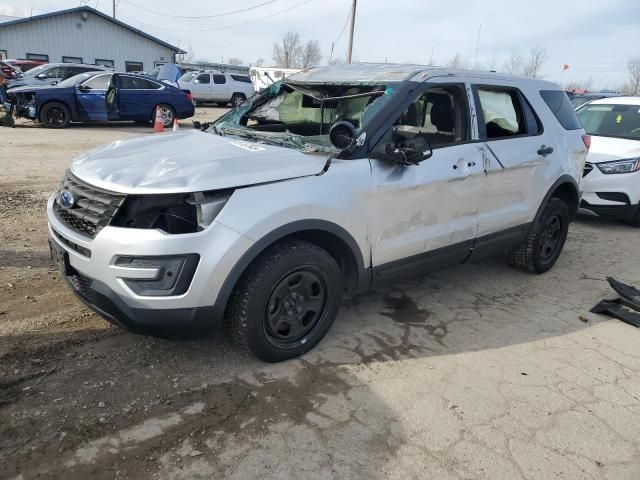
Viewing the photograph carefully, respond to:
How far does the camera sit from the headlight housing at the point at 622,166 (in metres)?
6.78

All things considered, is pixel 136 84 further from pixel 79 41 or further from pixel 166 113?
pixel 79 41

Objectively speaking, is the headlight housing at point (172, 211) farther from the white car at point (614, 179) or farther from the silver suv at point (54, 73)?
the silver suv at point (54, 73)

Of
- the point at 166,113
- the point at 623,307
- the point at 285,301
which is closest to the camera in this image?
the point at 285,301

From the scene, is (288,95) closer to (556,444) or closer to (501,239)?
(501,239)

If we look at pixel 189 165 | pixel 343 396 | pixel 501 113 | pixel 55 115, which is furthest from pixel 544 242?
pixel 55 115

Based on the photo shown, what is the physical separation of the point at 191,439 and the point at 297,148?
5.99 ft

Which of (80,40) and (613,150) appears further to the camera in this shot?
(80,40)

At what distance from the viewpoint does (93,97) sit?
1413cm

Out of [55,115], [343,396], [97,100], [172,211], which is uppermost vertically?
[97,100]

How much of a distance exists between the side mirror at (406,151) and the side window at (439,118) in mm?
443

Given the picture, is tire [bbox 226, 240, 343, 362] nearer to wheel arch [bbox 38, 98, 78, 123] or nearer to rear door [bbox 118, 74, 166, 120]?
wheel arch [bbox 38, 98, 78, 123]

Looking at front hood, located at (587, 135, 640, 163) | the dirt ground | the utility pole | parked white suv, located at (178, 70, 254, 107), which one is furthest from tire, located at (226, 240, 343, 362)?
the utility pole

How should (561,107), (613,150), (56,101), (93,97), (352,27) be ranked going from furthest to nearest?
(352,27) < (93,97) < (56,101) < (613,150) < (561,107)

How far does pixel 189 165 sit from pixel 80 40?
3452 cm
